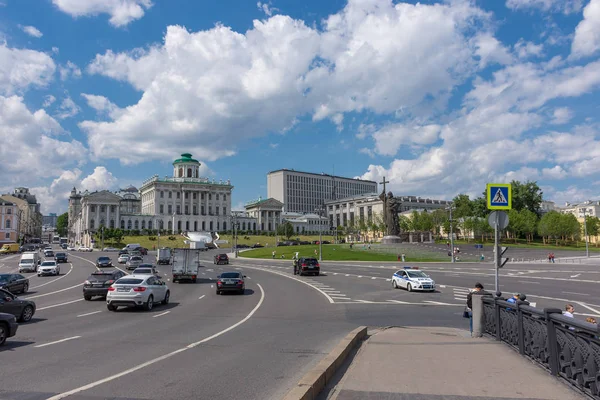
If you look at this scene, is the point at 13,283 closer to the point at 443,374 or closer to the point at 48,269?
the point at 48,269

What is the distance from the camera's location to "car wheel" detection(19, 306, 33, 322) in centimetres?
1700

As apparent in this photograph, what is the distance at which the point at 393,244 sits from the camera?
84312mm

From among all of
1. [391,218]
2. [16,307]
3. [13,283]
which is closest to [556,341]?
[16,307]

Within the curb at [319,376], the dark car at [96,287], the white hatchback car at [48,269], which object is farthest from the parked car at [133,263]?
the curb at [319,376]

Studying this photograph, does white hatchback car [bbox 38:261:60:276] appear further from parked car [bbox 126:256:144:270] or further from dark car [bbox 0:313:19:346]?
dark car [bbox 0:313:19:346]

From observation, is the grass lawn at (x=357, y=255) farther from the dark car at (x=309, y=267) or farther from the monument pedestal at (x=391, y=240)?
the dark car at (x=309, y=267)

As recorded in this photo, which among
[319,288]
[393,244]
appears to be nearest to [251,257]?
[393,244]

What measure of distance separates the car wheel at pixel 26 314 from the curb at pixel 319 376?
42.2ft

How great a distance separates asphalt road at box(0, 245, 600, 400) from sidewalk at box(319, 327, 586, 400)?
123 centimetres

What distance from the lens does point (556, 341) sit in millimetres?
7980

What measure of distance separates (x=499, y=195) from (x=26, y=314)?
1684 cm

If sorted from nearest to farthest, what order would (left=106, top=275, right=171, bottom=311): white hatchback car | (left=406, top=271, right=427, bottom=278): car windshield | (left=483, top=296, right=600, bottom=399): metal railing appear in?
1. (left=483, top=296, right=600, bottom=399): metal railing
2. (left=106, top=275, right=171, bottom=311): white hatchback car
3. (left=406, top=271, right=427, bottom=278): car windshield

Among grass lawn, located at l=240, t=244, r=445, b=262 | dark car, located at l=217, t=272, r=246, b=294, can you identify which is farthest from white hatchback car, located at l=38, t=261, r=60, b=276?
grass lawn, located at l=240, t=244, r=445, b=262

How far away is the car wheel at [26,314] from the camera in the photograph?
17000 mm
